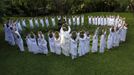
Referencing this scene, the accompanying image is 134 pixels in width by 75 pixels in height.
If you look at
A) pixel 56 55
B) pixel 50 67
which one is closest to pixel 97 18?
pixel 56 55

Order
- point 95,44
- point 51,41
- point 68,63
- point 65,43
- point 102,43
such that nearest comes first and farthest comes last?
point 68,63 → point 65,43 → point 51,41 → point 95,44 → point 102,43

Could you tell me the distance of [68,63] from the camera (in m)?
18.0

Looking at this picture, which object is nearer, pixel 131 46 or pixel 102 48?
pixel 102 48

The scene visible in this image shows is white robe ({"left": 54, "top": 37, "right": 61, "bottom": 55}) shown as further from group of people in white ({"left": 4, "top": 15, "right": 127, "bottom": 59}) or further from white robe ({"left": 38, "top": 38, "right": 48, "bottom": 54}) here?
white robe ({"left": 38, "top": 38, "right": 48, "bottom": 54})

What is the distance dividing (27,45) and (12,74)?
345 centimetres

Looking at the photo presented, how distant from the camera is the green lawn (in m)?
17.0

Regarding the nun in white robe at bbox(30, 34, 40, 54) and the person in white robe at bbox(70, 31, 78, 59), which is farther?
the nun in white robe at bbox(30, 34, 40, 54)

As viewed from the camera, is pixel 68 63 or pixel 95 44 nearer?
pixel 68 63

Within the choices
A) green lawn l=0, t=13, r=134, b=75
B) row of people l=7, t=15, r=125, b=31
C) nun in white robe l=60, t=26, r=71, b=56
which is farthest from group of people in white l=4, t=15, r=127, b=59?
row of people l=7, t=15, r=125, b=31

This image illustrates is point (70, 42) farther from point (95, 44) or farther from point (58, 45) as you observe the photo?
point (95, 44)

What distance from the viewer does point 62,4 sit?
1356 inches

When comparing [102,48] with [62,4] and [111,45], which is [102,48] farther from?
[62,4]

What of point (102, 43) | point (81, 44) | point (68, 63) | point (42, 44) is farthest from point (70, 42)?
point (102, 43)

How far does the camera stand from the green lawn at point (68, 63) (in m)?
17.0
